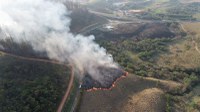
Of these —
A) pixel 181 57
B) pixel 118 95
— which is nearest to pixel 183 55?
pixel 181 57

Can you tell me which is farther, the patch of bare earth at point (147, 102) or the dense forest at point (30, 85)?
the patch of bare earth at point (147, 102)

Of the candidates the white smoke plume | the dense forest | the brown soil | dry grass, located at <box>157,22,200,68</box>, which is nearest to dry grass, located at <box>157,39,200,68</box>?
dry grass, located at <box>157,22,200,68</box>

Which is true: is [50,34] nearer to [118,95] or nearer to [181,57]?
[118,95]

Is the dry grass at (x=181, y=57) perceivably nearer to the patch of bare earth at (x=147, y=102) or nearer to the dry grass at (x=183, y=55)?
the dry grass at (x=183, y=55)

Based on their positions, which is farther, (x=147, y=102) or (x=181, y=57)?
(x=181, y=57)

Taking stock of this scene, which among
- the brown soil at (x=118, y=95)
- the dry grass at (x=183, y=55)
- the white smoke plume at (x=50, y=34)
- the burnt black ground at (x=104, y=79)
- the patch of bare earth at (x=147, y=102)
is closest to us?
the patch of bare earth at (x=147, y=102)

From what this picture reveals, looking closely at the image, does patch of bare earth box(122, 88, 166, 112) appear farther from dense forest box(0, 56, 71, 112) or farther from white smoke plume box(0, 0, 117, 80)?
dense forest box(0, 56, 71, 112)

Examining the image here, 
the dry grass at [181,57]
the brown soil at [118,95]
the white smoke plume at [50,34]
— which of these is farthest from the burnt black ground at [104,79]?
the dry grass at [181,57]
